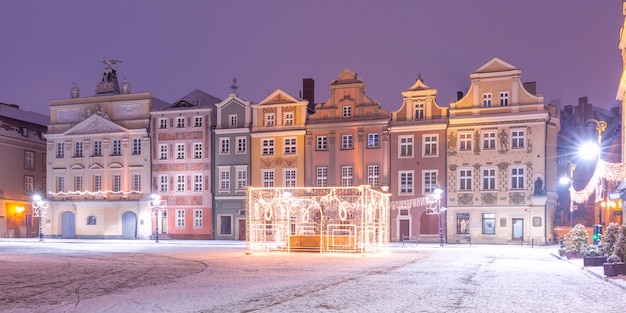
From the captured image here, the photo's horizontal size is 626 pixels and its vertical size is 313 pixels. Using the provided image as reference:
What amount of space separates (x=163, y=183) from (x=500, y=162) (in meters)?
28.1

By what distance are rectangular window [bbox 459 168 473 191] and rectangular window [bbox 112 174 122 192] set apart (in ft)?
95.8

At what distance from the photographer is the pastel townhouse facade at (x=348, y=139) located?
53.6 meters

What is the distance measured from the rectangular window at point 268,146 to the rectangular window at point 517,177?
19.1m

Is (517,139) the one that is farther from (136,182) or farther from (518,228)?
(136,182)

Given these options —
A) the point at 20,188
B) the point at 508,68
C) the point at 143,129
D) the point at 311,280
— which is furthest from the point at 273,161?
the point at 311,280

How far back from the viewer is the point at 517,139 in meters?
50.3

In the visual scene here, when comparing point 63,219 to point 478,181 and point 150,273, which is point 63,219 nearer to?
point 478,181

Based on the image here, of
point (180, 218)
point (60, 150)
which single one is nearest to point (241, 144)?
point (180, 218)

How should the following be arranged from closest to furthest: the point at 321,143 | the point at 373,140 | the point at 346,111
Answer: the point at 373,140 → the point at 346,111 → the point at 321,143

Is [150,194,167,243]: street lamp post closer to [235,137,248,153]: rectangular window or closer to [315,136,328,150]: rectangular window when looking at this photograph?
[235,137,248,153]: rectangular window

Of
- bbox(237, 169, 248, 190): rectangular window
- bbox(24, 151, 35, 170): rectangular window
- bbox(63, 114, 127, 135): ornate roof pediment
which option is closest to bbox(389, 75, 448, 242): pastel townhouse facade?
bbox(237, 169, 248, 190): rectangular window

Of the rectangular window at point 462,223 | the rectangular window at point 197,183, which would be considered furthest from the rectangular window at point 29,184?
the rectangular window at point 462,223

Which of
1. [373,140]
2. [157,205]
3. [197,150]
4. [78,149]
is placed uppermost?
[373,140]

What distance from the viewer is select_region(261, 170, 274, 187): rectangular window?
186 feet
